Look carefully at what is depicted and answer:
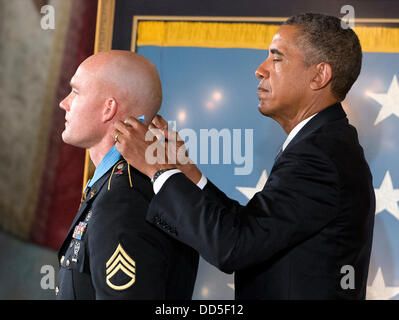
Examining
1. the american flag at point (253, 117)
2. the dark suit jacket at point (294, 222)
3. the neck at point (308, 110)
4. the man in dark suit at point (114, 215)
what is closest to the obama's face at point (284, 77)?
the neck at point (308, 110)

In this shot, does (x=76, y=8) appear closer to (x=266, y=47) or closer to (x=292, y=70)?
(x=266, y=47)

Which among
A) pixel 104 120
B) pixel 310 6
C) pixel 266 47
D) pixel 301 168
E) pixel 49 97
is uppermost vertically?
pixel 310 6

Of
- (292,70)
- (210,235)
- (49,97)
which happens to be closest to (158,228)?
(210,235)

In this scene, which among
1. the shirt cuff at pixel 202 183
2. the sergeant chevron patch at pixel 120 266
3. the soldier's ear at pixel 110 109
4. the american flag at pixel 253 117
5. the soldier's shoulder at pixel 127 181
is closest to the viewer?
the sergeant chevron patch at pixel 120 266

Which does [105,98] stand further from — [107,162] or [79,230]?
[79,230]

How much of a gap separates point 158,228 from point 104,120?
0.38 m

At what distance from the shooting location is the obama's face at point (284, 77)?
1555 millimetres

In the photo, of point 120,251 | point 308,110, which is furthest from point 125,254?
point 308,110

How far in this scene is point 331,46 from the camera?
154 centimetres

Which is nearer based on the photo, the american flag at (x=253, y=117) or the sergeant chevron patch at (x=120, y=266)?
the sergeant chevron patch at (x=120, y=266)

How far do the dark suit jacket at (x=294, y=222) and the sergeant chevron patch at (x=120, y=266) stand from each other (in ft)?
0.40

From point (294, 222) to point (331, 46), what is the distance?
58cm

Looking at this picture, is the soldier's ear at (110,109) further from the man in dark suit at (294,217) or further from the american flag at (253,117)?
the american flag at (253,117)
